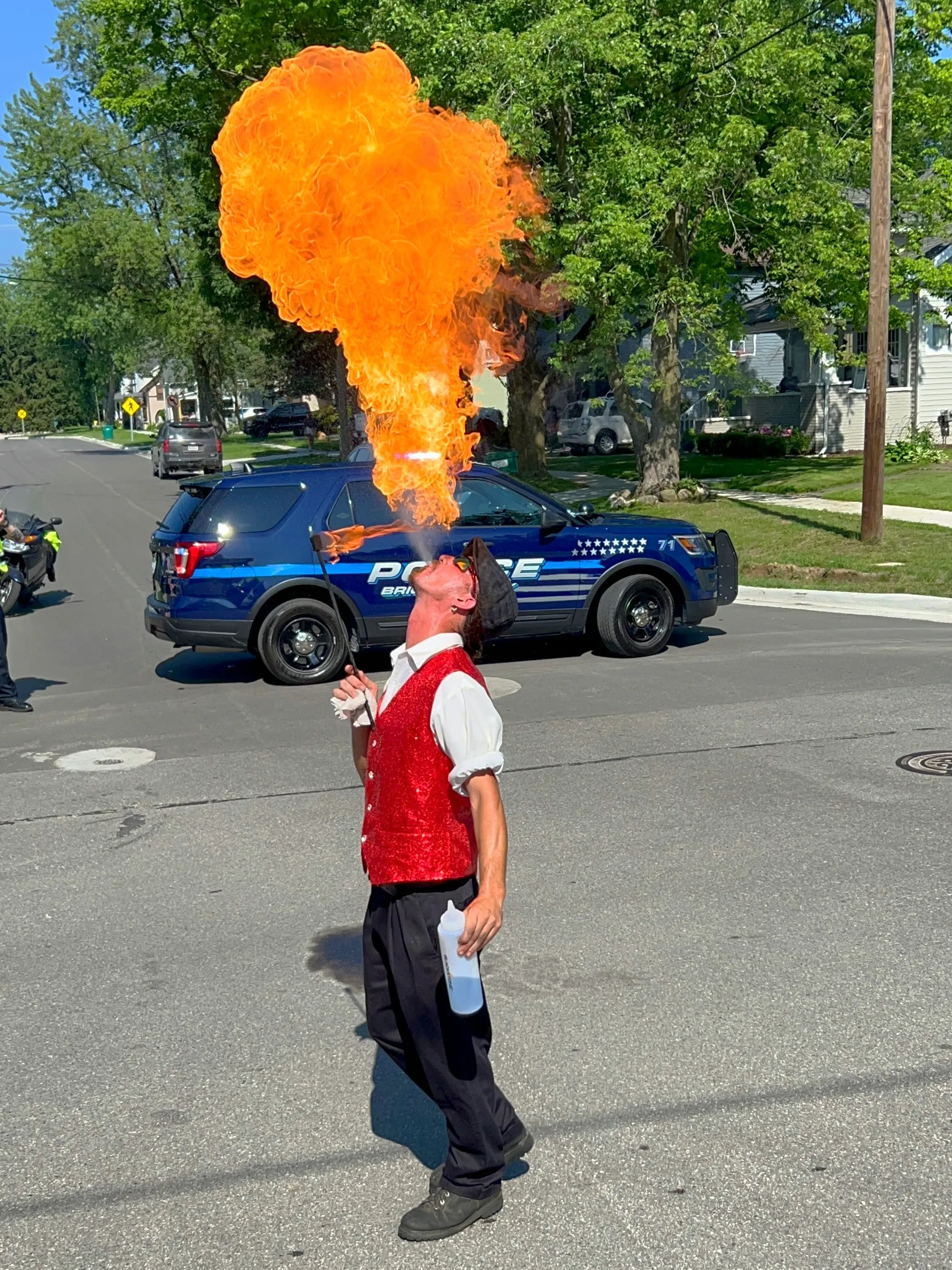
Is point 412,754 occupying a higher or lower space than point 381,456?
lower

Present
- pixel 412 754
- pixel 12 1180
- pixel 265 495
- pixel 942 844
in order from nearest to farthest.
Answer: pixel 412 754 < pixel 12 1180 < pixel 942 844 < pixel 265 495

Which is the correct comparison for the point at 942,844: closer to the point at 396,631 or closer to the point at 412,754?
the point at 412,754

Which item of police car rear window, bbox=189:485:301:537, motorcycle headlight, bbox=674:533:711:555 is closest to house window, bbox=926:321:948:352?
motorcycle headlight, bbox=674:533:711:555

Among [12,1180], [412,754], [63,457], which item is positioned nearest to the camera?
[412,754]

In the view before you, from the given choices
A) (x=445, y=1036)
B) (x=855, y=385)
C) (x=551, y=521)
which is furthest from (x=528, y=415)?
(x=445, y=1036)

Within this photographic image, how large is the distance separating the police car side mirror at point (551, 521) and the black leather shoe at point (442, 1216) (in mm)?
8792

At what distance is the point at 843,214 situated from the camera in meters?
20.9

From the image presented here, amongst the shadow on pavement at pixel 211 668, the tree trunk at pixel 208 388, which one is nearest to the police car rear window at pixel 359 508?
the shadow on pavement at pixel 211 668

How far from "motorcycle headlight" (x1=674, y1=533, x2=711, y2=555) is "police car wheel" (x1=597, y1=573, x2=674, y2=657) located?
1.36ft

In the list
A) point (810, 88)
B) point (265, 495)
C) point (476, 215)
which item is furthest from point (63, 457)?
point (476, 215)

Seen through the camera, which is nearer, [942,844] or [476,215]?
[476,215]

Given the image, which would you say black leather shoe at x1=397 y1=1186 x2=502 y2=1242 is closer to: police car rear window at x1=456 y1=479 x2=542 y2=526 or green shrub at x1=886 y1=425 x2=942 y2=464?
police car rear window at x1=456 y1=479 x2=542 y2=526

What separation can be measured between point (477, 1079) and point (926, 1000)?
2084 millimetres

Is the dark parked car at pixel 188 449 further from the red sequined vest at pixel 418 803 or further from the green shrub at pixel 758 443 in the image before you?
the red sequined vest at pixel 418 803
